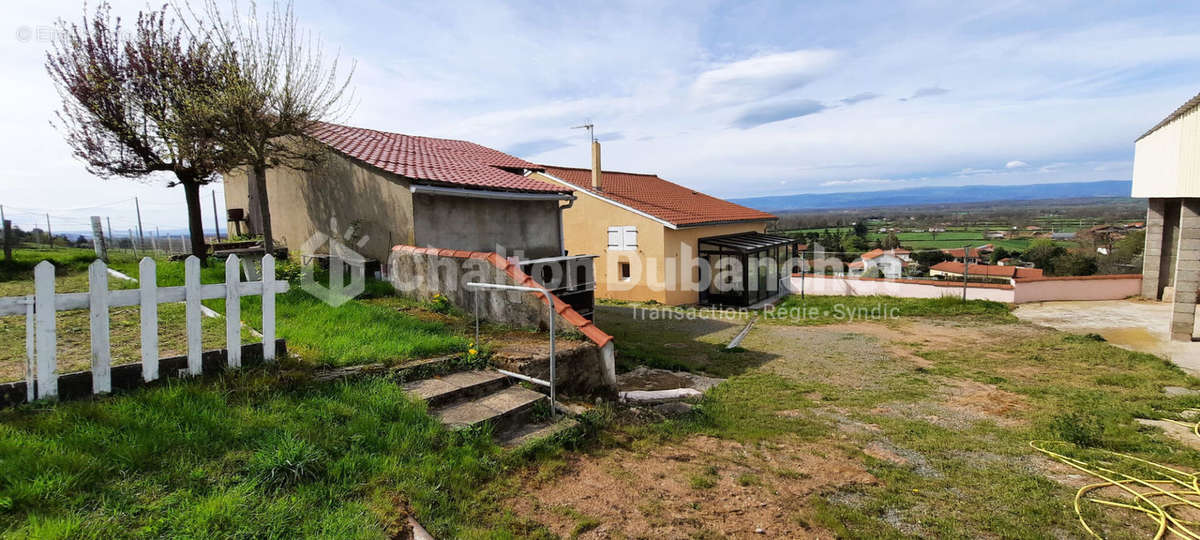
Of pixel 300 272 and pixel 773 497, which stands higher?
pixel 300 272

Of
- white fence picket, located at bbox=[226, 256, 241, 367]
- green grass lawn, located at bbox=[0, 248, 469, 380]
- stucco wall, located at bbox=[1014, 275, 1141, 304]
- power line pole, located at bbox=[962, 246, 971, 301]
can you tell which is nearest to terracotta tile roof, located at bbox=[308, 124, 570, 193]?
green grass lawn, located at bbox=[0, 248, 469, 380]

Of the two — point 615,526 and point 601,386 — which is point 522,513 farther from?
point 601,386

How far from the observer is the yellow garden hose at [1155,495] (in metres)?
3.23

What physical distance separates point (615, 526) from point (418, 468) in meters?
1.22

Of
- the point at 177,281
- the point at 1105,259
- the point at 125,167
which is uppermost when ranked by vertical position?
the point at 125,167

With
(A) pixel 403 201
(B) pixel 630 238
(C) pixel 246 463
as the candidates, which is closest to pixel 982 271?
(B) pixel 630 238

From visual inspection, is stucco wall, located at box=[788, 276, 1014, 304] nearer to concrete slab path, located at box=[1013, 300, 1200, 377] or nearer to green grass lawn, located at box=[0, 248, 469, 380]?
concrete slab path, located at box=[1013, 300, 1200, 377]

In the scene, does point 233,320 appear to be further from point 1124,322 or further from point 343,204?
point 1124,322

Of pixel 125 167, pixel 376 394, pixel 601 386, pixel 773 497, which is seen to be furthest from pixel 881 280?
pixel 125 167

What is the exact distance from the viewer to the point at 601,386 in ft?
18.5

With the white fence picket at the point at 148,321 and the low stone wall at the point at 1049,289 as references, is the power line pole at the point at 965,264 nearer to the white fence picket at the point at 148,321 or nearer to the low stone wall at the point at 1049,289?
the low stone wall at the point at 1049,289

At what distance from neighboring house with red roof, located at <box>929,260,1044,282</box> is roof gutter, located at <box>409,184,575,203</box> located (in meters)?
12.9

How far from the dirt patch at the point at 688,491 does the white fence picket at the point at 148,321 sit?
2687 millimetres

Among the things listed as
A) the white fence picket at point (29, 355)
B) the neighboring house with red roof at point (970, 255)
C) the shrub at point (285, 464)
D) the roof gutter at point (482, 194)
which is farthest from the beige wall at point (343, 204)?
the neighboring house with red roof at point (970, 255)
